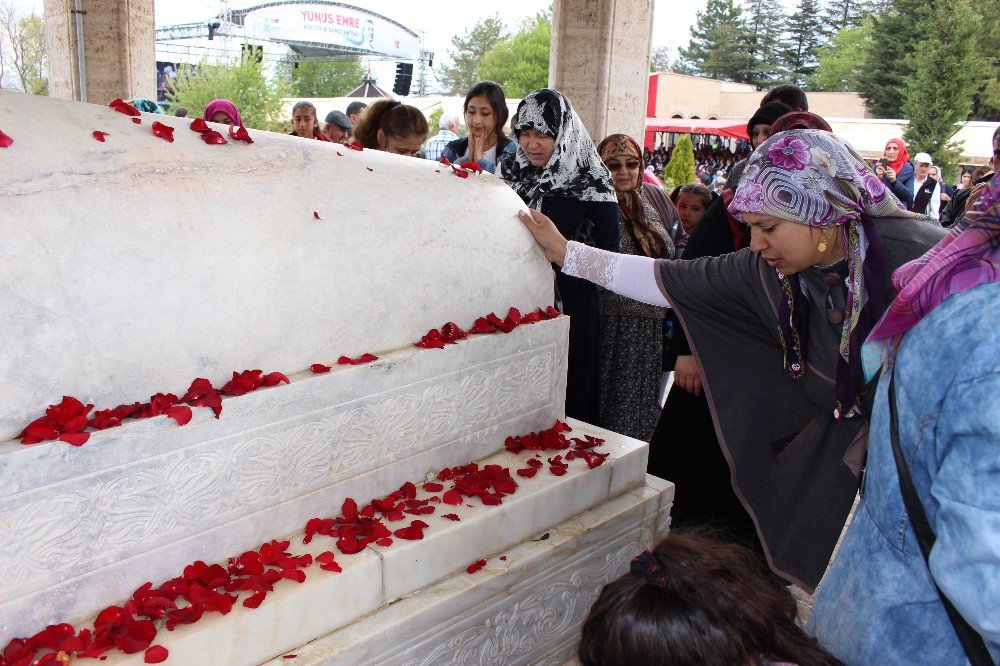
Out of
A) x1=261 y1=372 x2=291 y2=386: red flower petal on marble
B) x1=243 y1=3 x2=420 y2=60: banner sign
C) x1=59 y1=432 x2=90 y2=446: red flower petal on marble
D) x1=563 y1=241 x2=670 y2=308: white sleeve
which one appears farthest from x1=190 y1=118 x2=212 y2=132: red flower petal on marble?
x1=243 y1=3 x2=420 y2=60: banner sign

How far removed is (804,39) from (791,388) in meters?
60.3

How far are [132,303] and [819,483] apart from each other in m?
1.77

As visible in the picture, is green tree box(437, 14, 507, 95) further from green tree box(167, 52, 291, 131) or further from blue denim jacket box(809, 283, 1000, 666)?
blue denim jacket box(809, 283, 1000, 666)

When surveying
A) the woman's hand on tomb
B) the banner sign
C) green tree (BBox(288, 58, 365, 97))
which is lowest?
the woman's hand on tomb

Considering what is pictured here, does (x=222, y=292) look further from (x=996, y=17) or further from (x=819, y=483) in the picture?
(x=996, y=17)

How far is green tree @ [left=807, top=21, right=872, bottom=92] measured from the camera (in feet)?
156

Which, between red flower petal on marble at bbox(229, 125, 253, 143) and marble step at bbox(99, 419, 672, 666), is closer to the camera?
marble step at bbox(99, 419, 672, 666)

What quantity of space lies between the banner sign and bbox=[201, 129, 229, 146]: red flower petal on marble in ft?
178

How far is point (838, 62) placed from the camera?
4803cm

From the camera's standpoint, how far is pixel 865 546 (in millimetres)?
1223

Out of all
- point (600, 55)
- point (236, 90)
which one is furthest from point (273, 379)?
point (236, 90)

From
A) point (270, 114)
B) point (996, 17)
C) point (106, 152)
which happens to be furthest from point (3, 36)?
point (996, 17)

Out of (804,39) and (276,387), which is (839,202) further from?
(804,39)

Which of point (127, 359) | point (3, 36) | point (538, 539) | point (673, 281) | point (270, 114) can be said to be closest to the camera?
point (127, 359)
